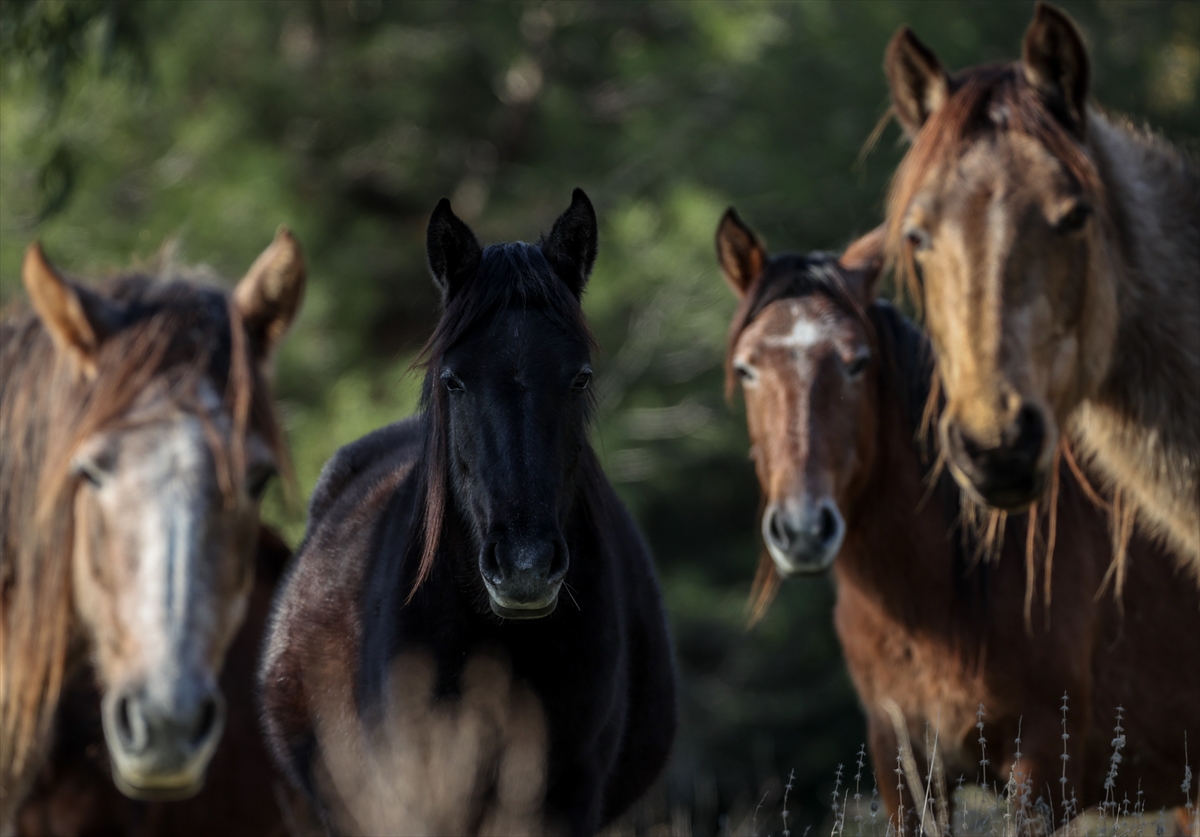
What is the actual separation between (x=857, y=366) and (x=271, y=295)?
2.26 metres

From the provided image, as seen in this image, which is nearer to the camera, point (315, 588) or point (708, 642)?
point (315, 588)

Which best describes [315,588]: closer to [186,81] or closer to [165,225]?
[165,225]

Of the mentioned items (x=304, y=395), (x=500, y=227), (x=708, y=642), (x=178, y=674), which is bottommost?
(x=708, y=642)

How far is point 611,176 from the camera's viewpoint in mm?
16562

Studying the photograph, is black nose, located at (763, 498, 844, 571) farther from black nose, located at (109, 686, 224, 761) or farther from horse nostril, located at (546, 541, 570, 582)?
black nose, located at (109, 686, 224, 761)

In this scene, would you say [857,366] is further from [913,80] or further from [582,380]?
[582,380]

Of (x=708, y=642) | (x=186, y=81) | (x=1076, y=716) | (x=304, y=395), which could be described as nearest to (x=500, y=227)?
(x=304, y=395)

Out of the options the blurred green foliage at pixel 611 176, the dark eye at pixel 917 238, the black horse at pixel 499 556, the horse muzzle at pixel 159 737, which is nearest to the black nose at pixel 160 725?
the horse muzzle at pixel 159 737

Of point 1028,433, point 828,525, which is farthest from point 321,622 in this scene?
point 1028,433

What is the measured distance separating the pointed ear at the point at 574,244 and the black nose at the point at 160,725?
1468 millimetres

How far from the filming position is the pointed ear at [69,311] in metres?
3.02

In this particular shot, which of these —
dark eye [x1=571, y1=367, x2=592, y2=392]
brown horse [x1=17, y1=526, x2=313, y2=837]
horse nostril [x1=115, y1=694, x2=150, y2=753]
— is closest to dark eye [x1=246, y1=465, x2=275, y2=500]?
horse nostril [x1=115, y1=694, x2=150, y2=753]

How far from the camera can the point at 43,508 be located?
2.99 m

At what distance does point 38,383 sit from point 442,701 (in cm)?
128
